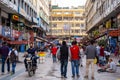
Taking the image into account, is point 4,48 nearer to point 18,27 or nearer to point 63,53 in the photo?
point 63,53

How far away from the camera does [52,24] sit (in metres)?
143

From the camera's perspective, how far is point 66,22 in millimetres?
144250

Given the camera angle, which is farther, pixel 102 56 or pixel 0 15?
pixel 0 15

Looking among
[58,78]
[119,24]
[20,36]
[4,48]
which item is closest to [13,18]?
[20,36]

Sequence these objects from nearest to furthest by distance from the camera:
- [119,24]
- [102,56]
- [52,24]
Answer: [102,56], [119,24], [52,24]

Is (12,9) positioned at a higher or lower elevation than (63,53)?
higher

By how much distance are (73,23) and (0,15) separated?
103725 millimetres

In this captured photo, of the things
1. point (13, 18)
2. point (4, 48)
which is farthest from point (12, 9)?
point (4, 48)

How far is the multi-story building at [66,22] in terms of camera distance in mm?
142750

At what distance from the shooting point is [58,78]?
667 inches

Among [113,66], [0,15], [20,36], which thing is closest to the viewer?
[113,66]

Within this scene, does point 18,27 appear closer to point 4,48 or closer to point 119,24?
point 119,24

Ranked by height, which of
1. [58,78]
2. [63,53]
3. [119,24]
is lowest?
[58,78]

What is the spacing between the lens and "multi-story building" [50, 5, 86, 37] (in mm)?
142750
